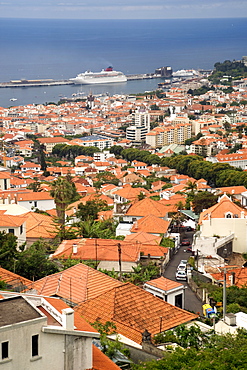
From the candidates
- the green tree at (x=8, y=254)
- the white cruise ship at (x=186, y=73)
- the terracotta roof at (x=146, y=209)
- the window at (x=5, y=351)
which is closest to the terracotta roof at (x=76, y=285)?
the green tree at (x=8, y=254)

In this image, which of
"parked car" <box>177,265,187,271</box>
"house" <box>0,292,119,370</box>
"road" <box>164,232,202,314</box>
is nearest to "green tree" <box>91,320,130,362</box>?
"house" <box>0,292,119,370</box>

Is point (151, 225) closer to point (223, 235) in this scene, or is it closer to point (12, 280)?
point (223, 235)

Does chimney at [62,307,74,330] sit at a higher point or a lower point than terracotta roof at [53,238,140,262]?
higher

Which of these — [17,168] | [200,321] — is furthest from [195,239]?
[17,168]

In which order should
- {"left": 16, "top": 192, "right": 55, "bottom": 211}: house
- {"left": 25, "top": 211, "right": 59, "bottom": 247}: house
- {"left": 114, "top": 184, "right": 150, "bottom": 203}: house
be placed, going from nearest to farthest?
{"left": 25, "top": 211, "right": 59, "bottom": 247}: house → {"left": 16, "top": 192, "right": 55, "bottom": 211}: house → {"left": 114, "top": 184, "right": 150, "bottom": 203}: house

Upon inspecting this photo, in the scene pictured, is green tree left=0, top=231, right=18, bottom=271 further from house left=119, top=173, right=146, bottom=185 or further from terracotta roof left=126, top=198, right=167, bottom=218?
house left=119, top=173, right=146, bottom=185

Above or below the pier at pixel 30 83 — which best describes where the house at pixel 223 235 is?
below

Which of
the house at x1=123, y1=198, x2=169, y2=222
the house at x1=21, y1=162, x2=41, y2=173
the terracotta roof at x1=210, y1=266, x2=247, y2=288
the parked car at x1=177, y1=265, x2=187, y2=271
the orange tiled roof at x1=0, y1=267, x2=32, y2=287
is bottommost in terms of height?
the house at x1=21, y1=162, x2=41, y2=173

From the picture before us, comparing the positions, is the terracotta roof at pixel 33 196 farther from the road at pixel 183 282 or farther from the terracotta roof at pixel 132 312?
the terracotta roof at pixel 132 312
